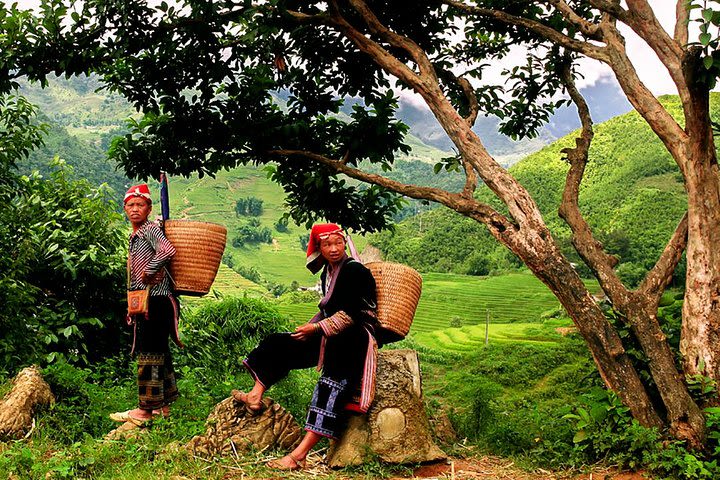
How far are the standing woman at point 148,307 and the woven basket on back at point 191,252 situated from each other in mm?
72

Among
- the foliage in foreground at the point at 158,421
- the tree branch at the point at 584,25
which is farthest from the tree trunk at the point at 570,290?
the foliage in foreground at the point at 158,421

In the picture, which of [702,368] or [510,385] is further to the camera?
[510,385]

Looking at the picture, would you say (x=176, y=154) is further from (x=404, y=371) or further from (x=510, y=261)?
(x=510, y=261)

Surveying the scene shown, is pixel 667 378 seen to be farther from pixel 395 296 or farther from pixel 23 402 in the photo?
pixel 23 402

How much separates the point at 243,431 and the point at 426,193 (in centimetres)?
258

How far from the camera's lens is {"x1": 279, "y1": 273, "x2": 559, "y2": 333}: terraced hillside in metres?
26.4

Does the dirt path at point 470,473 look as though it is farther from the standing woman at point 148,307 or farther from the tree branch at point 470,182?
the tree branch at point 470,182

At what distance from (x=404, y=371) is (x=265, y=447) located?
3.72ft

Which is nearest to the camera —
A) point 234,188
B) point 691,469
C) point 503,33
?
point 691,469

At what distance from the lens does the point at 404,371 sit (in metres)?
5.07

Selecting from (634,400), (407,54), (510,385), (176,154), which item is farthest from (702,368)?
(510,385)

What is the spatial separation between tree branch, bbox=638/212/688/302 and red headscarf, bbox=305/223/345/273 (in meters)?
2.57

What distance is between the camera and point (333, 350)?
4.77 m

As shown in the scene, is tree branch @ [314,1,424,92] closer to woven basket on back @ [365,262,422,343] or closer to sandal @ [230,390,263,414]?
woven basket on back @ [365,262,422,343]
